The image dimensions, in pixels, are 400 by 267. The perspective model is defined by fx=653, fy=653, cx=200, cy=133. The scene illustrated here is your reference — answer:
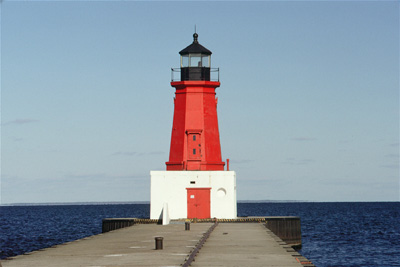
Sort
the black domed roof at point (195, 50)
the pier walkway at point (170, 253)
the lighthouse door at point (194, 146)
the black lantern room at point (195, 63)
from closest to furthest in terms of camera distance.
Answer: the pier walkway at point (170, 253) → the lighthouse door at point (194, 146) → the black lantern room at point (195, 63) → the black domed roof at point (195, 50)

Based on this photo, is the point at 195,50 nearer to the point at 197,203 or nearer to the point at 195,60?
the point at 195,60

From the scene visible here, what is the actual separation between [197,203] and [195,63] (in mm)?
9806

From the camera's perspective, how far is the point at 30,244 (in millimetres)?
53688

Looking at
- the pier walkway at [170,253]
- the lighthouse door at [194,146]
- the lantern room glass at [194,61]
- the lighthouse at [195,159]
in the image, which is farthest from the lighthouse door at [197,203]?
the pier walkway at [170,253]

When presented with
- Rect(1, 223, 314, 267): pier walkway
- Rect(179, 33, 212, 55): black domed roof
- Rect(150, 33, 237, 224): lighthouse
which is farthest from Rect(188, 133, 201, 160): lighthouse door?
Rect(1, 223, 314, 267): pier walkway

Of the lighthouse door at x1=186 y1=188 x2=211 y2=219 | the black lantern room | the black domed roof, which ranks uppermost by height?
the black domed roof

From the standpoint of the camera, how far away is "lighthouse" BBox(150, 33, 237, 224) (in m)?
42.9

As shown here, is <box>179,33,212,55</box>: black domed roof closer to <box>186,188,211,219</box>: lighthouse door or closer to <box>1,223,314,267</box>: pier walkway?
<box>186,188,211,219</box>: lighthouse door

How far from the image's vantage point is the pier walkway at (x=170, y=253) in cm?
2002

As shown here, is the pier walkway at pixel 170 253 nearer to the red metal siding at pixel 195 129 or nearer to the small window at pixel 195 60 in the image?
the red metal siding at pixel 195 129

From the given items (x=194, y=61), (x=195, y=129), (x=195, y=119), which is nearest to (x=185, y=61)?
(x=194, y=61)

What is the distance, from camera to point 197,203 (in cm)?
4288

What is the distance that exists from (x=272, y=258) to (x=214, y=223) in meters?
19.9

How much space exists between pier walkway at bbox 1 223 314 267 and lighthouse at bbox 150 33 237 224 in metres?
11.5
